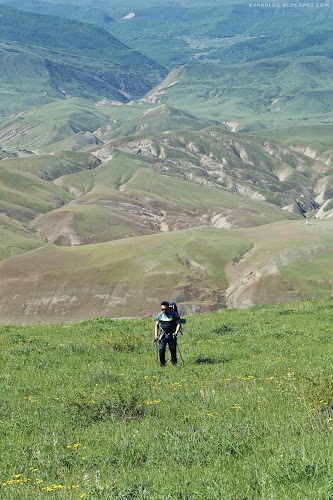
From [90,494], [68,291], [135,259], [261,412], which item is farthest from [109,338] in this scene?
[135,259]

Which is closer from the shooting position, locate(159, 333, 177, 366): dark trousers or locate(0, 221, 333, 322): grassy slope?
locate(159, 333, 177, 366): dark trousers

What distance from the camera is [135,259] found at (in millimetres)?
158875

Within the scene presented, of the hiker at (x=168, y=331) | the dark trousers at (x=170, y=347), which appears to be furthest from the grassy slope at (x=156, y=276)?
the dark trousers at (x=170, y=347)

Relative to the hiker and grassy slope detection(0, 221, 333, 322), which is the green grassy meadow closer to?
the hiker

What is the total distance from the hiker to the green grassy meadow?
23.1 inches

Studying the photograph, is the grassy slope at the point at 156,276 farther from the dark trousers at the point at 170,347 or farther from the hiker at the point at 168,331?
the dark trousers at the point at 170,347

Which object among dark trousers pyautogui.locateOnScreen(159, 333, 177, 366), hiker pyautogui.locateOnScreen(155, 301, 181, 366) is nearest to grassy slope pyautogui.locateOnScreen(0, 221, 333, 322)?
hiker pyautogui.locateOnScreen(155, 301, 181, 366)

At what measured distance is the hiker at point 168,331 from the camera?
63.5ft

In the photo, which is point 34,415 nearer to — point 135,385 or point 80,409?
point 80,409

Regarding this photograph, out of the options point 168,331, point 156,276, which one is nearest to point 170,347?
point 168,331

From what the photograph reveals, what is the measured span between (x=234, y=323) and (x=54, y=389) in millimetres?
14392

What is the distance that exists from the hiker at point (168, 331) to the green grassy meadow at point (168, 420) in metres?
0.59

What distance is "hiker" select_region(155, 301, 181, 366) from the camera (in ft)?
63.5

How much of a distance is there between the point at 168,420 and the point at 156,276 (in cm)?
13961
